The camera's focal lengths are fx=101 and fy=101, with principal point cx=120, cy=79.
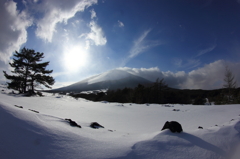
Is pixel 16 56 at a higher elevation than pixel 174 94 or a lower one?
higher

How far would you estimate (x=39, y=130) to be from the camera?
185 cm

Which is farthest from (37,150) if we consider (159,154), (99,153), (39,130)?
(159,154)

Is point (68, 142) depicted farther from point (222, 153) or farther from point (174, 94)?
point (174, 94)

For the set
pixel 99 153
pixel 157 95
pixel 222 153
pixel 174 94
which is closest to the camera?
pixel 99 153

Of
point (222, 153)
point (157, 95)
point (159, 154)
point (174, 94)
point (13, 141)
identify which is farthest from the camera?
point (174, 94)

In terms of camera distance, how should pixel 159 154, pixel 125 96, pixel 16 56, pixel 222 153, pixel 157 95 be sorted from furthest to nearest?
pixel 125 96 → pixel 157 95 → pixel 16 56 → pixel 222 153 → pixel 159 154

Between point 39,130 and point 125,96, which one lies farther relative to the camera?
point 125,96

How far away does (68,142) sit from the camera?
1779mm

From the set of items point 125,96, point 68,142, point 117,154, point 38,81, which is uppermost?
point 38,81

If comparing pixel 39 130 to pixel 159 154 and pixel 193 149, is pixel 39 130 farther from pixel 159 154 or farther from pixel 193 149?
pixel 193 149

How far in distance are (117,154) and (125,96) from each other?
4097 centimetres

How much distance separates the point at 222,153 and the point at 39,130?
136 inches

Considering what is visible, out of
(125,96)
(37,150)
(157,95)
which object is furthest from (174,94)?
(37,150)

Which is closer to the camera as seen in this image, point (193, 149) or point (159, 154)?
point (159, 154)
